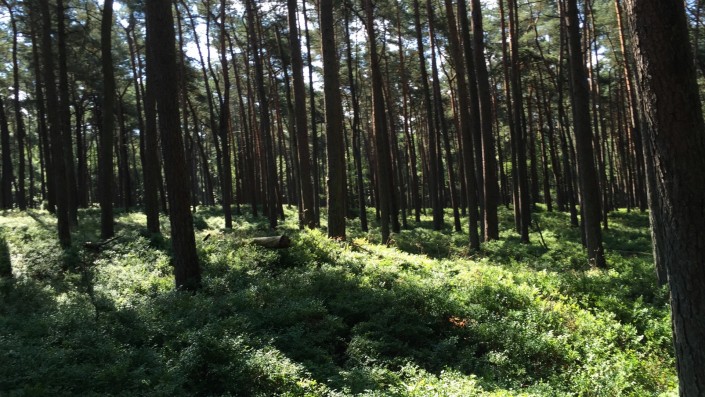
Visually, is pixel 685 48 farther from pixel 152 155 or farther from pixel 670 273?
pixel 152 155

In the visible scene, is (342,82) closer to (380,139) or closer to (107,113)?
(380,139)

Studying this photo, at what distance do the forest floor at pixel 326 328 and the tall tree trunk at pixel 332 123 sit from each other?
161 centimetres

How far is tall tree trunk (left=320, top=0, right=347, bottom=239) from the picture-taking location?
1328 cm

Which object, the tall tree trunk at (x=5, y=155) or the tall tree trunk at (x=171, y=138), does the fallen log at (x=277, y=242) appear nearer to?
the tall tree trunk at (x=171, y=138)

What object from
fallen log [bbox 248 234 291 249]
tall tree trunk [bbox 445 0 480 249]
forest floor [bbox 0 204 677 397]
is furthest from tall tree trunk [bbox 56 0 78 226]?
tall tree trunk [bbox 445 0 480 249]

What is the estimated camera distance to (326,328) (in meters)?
7.39

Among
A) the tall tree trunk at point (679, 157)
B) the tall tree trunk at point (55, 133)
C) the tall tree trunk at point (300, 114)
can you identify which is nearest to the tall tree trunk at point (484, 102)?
the tall tree trunk at point (300, 114)

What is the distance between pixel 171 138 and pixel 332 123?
209 inches

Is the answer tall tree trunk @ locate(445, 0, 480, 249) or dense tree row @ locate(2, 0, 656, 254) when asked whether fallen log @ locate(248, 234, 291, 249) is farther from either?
tall tree trunk @ locate(445, 0, 480, 249)

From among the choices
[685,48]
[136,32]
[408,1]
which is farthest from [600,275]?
[136,32]

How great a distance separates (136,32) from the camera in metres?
26.1

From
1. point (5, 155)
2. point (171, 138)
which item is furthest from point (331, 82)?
point (5, 155)

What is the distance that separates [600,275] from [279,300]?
7079 millimetres

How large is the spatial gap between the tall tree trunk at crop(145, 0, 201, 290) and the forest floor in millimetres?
603
